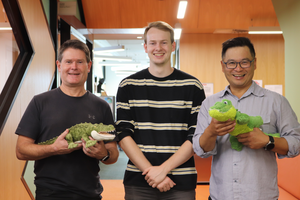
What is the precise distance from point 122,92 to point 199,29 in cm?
538

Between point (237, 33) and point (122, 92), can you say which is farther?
point (237, 33)

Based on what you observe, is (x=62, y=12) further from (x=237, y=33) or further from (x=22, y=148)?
(x=237, y=33)

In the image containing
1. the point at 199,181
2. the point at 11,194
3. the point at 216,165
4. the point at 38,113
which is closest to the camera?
the point at 216,165

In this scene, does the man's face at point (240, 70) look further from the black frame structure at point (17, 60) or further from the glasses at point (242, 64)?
the black frame structure at point (17, 60)

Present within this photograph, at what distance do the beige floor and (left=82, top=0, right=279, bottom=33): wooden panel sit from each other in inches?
151

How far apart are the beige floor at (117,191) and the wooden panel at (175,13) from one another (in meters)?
3.85

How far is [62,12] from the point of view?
4652mm

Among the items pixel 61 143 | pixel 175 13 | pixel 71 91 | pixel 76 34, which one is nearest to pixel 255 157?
pixel 61 143

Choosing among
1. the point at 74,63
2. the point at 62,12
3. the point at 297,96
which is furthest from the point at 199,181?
the point at 62,12

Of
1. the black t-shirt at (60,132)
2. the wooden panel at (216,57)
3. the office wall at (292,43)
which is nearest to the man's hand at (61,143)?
the black t-shirt at (60,132)

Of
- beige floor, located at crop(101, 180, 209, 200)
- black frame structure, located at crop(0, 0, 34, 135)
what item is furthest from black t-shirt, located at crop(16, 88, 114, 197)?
beige floor, located at crop(101, 180, 209, 200)

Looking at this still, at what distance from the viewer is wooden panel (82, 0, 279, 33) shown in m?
6.17

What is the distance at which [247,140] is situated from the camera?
1350 millimetres

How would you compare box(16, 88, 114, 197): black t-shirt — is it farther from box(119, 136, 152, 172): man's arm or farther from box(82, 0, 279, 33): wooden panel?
box(82, 0, 279, 33): wooden panel
